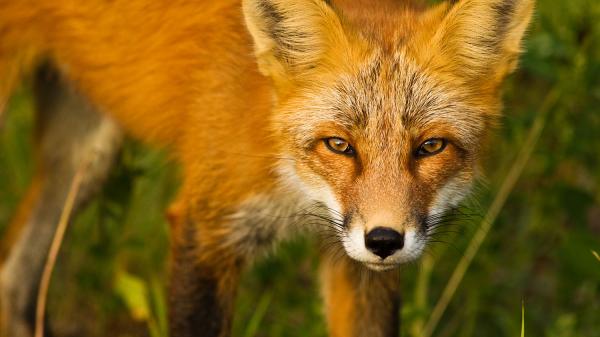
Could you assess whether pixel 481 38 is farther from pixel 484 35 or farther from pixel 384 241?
pixel 384 241

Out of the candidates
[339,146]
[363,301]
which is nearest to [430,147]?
[339,146]

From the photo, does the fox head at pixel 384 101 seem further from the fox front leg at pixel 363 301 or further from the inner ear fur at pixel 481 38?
the fox front leg at pixel 363 301

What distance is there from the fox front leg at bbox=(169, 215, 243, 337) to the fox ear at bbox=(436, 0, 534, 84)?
3.85 ft

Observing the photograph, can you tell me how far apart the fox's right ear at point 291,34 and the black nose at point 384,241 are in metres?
0.75

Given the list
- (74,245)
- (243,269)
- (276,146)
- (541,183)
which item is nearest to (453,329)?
(541,183)

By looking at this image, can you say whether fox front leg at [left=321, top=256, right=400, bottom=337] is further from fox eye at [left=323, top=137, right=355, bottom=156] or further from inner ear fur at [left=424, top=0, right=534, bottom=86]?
inner ear fur at [left=424, top=0, right=534, bottom=86]

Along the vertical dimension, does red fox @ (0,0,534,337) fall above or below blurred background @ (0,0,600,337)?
above

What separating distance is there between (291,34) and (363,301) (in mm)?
1186

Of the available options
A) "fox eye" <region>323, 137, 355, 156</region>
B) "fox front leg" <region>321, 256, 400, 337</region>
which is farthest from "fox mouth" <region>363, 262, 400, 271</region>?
"fox front leg" <region>321, 256, 400, 337</region>

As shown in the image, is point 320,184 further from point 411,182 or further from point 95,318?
point 95,318

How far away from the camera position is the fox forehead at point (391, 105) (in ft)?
10.6

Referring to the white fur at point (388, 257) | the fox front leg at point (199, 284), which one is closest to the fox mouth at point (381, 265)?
the white fur at point (388, 257)

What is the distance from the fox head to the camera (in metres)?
3.16

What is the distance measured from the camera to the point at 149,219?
207 inches
